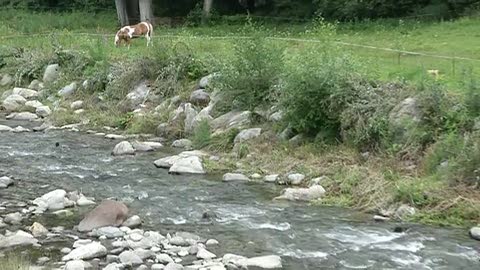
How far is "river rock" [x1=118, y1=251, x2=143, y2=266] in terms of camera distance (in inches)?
411

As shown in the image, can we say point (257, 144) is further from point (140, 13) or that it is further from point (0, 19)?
point (0, 19)

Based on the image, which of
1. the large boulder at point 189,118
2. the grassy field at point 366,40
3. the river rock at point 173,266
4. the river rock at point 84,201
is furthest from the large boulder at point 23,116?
the river rock at point 173,266

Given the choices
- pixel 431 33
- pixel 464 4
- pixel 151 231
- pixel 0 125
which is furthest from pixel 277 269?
pixel 464 4

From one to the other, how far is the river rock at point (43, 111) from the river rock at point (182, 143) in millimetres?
6222

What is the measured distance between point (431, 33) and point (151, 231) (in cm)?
1620

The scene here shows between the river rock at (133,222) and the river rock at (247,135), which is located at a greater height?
the river rock at (133,222)

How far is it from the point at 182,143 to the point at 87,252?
8601mm

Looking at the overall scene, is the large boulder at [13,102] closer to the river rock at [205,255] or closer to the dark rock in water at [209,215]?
the dark rock in water at [209,215]

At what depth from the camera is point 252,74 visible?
1873 centimetres

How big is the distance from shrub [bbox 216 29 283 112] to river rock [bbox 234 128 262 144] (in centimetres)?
93

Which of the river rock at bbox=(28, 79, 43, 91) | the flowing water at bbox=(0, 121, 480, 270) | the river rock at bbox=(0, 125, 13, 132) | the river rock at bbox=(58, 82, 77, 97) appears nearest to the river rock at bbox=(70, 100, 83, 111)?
the river rock at bbox=(58, 82, 77, 97)

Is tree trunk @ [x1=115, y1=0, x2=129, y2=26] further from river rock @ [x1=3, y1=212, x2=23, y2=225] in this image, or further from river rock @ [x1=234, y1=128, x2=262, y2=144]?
river rock @ [x1=3, y1=212, x2=23, y2=225]

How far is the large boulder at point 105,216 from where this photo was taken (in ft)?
40.1

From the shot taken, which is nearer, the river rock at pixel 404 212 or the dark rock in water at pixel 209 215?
the river rock at pixel 404 212
